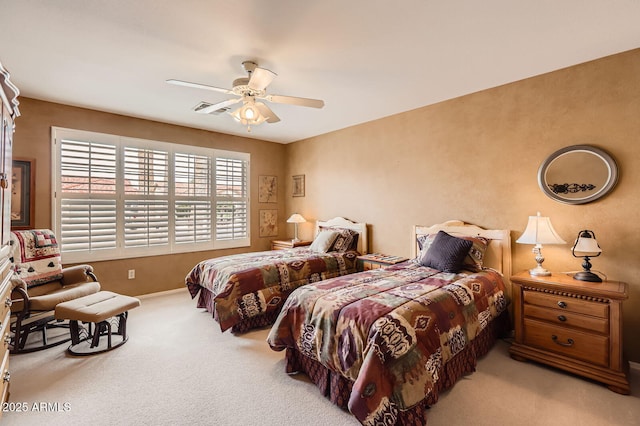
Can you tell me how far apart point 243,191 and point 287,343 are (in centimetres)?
361

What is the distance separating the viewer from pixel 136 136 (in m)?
4.31

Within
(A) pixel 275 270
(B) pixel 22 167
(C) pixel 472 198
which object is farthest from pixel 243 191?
(C) pixel 472 198

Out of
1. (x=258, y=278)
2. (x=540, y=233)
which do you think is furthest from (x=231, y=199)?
(x=540, y=233)

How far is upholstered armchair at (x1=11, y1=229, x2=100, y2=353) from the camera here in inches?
110

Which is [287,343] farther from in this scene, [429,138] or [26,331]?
[429,138]

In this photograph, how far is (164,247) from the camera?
4555 millimetres

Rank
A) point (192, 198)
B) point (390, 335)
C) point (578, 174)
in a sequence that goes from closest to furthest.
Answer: point (390, 335), point (578, 174), point (192, 198)

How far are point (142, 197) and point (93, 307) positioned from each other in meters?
2.01

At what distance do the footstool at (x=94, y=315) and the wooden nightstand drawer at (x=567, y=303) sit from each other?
12.1 ft

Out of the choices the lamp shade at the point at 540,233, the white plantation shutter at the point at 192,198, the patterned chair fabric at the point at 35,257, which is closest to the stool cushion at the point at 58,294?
the patterned chair fabric at the point at 35,257

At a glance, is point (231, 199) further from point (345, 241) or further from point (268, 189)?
point (345, 241)

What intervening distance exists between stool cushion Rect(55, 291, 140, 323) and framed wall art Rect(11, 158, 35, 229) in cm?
147

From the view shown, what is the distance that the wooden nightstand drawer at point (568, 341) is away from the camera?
2.25 meters

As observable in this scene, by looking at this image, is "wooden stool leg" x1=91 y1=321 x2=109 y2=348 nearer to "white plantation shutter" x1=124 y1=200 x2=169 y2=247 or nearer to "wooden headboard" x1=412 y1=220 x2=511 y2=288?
"white plantation shutter" x1=124 y1=200 x2=169 y2=247
